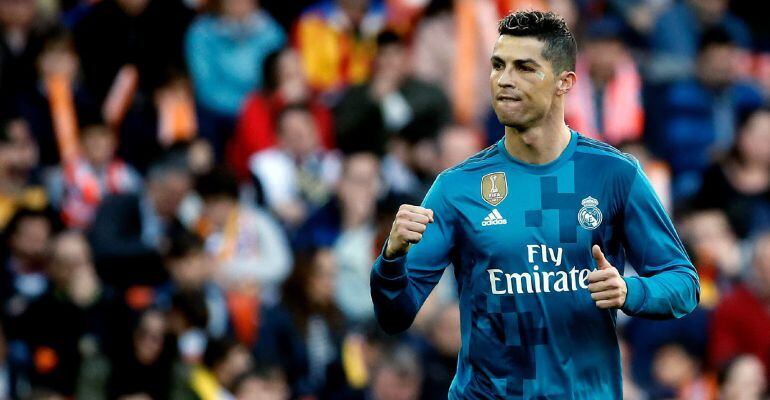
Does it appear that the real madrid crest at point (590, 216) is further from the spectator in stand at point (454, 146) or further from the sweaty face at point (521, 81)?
the spectator in stand at point (454, 146)

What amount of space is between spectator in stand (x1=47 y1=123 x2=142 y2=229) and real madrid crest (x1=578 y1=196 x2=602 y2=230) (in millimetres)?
5502

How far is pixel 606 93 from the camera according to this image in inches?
472

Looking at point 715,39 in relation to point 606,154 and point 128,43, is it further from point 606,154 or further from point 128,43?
point 606,154

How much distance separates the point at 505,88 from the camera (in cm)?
562

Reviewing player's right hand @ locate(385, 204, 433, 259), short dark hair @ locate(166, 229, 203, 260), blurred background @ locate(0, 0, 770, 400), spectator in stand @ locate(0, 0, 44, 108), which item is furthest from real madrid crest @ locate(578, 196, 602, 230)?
spectator in stand @ locate(0, 0, 44, 108)

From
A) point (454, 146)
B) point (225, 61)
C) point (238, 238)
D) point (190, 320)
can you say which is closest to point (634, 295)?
point (190, 320)

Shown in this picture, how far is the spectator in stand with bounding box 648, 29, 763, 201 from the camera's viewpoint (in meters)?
12.1

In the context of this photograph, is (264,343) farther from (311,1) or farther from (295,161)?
(311,1)

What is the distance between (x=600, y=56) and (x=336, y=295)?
9.78 feet

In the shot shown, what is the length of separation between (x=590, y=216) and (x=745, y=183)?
237 inches

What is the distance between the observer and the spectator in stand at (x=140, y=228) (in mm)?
10203

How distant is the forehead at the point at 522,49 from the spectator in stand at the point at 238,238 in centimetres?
507

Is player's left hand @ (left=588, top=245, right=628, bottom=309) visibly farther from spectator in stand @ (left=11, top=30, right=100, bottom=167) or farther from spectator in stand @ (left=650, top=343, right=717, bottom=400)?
spectator in stand @ (left=11, top=30, right=100, bottom=167)

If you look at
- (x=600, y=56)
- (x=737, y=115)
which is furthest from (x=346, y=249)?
(x=737, y=115)
